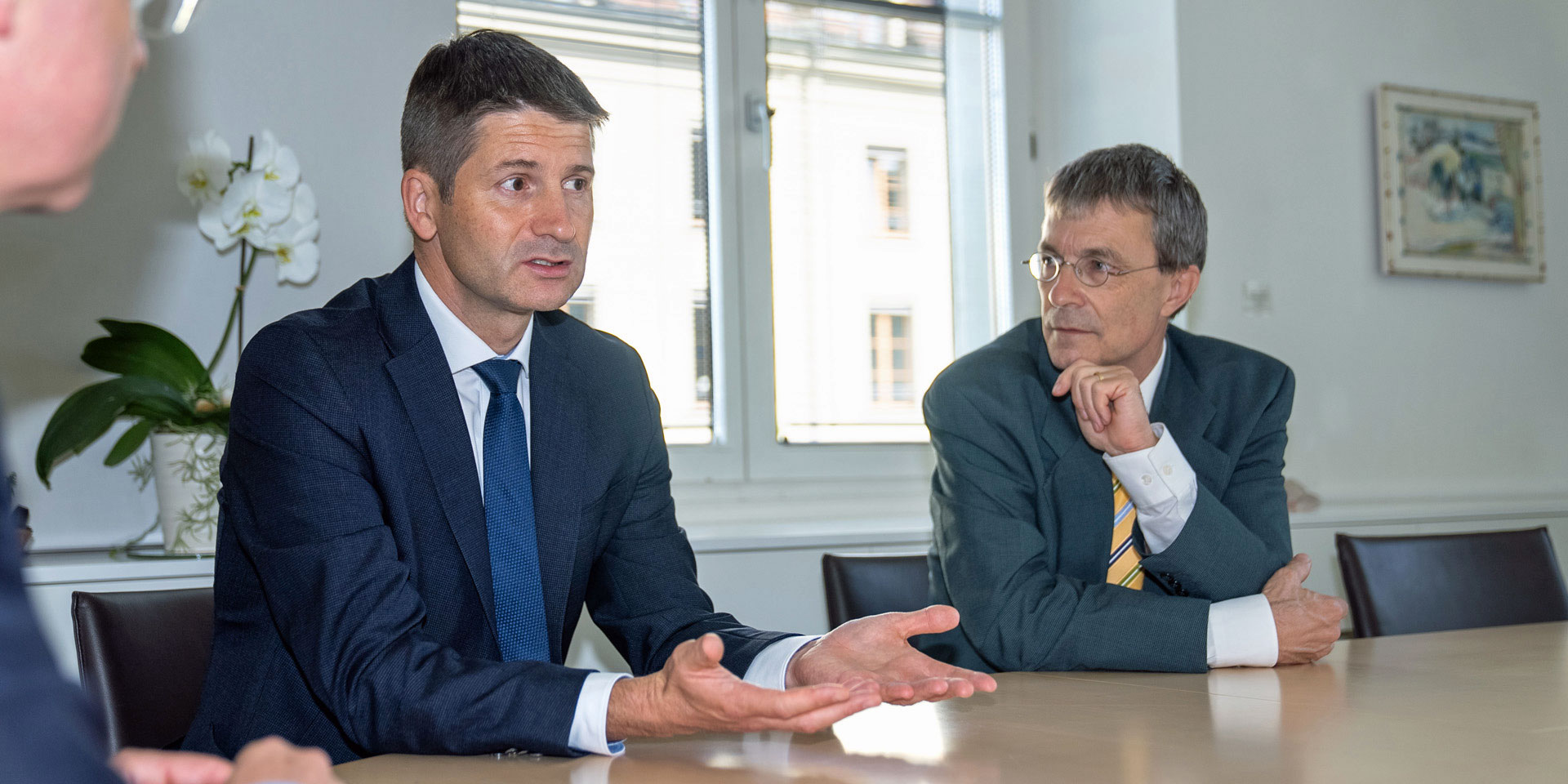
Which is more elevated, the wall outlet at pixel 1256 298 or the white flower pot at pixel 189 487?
the wall outlet at pixel 1256 298

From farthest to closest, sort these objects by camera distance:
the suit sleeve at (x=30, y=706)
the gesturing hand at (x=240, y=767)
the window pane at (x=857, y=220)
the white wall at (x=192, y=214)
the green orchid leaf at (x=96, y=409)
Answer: the window pane at (x=857, y=220) < the white wall at (x=192, y=214) < the green orchid leaf at (x=96, y=409) < the gesturing hand at (x=240, y=767) < the suit sleeve at (x=30, y=706)

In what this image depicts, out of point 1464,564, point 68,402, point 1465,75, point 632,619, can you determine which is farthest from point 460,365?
point 1465,75

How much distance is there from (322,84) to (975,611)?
5.73ft

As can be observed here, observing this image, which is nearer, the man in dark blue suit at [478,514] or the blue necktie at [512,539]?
the man in dark blue suit at [478,514]

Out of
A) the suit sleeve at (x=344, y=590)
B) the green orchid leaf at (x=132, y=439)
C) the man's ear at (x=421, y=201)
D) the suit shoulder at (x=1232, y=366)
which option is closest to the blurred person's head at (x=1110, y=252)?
the suit shoulder at (x=1232, y=366)

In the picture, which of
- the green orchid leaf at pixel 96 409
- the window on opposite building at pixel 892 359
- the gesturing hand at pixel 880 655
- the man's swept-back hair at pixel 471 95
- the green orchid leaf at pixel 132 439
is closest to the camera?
the gesturing hand at pixel 880 655

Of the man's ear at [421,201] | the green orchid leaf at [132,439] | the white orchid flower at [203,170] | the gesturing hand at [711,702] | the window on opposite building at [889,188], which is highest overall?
the window on opposite building at [889,188]

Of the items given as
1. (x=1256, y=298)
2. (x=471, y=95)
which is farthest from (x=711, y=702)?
(x=1256, y=298)

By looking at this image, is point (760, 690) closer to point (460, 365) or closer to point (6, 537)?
point (6, 537)

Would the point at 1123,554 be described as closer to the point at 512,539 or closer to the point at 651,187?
the point at 512,539

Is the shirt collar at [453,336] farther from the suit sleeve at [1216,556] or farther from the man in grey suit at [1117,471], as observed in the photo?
the suit sleeve at [1216,556]

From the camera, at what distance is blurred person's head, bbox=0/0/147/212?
475 mm

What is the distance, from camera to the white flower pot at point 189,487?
84.1 inches

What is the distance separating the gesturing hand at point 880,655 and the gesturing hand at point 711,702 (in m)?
0.16
